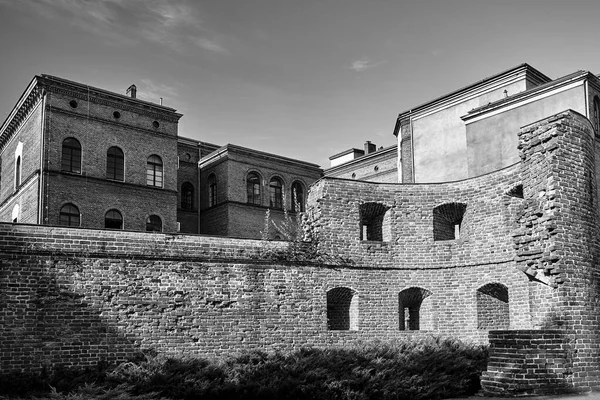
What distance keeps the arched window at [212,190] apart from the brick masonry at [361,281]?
17328mm

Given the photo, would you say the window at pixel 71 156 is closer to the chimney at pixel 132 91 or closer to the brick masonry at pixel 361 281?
the chimney at pixel 132 91

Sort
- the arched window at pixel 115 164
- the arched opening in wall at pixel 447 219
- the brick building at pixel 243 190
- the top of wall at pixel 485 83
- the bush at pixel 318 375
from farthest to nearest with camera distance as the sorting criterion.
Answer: the brick building at pixel 243 190 < the arched window at pixel 115 164 < the top of wall at pixel 485 83 < the arched opening in wall at pixel 447 219 < the bush at pixel 318 375

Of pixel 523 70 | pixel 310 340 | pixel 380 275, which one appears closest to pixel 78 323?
pixel 310 340

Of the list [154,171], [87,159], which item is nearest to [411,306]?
[154,171]

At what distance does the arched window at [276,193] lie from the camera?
116 ft

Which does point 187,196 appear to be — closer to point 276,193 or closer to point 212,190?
point 212,190

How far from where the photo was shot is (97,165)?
90.5 feet

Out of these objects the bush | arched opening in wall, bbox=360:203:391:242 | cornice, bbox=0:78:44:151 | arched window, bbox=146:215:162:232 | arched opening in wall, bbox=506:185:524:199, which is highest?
cornice, bbox=0:78:44:151

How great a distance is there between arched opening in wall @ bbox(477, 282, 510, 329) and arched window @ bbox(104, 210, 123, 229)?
17.3 m

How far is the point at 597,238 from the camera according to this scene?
12.8 meters

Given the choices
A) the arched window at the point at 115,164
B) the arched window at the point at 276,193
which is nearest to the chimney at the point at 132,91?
the arched window at the point at 115,164

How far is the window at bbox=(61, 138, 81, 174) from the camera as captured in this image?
26.7 m

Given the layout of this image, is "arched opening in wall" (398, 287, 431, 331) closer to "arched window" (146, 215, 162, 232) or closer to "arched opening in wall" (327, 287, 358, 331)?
"arched opening in wall" (327, 287, 358, 331)

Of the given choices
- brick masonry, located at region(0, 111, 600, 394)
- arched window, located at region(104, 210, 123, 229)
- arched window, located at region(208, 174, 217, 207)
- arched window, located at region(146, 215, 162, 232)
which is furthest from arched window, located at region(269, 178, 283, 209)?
brick masonry, located at region(0, 111, 600, 394)
